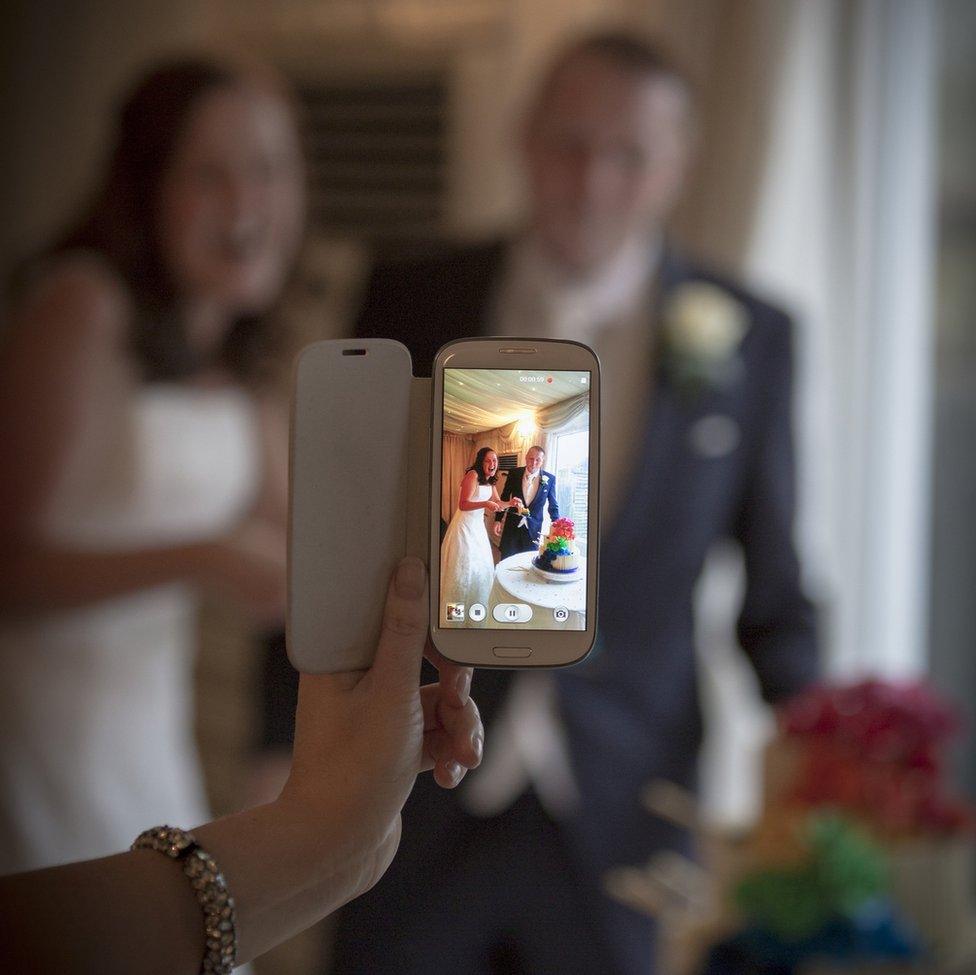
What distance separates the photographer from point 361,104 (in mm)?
2033

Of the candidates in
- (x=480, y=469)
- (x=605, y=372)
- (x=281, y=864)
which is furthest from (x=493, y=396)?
(x=605, y=372)

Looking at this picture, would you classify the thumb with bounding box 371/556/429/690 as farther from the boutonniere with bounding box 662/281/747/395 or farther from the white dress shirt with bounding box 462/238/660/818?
the boutonniere with bounding box 662/281/747/395

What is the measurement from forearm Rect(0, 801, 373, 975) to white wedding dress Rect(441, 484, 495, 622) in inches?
2.9

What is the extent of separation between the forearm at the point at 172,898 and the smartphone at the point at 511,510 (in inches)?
2.7

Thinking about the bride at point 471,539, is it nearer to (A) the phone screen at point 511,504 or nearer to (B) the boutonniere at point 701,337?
(A) the phone screen at point 511,504

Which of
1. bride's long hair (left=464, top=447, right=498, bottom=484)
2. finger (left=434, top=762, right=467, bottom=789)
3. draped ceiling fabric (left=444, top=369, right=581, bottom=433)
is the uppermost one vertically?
draped ceiling fabric (left=444, top=369, right=581, bottom=433)

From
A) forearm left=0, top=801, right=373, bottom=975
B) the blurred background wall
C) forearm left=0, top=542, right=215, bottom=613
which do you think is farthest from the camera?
the blurred background wall

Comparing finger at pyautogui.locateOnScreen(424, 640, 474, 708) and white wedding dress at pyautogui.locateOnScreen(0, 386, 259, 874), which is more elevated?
finger at pyautogui.locateOnScreen(424, 640, 474, 708)

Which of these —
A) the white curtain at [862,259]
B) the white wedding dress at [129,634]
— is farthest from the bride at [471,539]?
the white curtain at [862,259]

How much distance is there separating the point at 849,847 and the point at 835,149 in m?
1.24

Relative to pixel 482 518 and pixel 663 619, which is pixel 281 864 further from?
pixel 663 619

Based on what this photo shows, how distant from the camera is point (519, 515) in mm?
304

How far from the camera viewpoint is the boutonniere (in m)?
1.27

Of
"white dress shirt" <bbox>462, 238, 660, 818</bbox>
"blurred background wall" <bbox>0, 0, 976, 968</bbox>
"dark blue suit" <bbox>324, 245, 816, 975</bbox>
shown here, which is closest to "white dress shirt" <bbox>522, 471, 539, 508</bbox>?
"white dress shirt" <bbox>462, 238, 660, 818</bbox>
